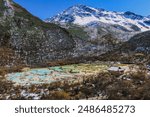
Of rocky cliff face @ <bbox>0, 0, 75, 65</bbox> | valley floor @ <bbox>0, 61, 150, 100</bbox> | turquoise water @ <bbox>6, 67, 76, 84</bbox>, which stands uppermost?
rocky cliff face @ <bbox>0, 0, 75, 65</bbox>

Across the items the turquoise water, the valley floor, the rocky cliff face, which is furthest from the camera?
the rocky cliff face

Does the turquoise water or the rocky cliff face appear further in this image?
the rocky cliff face

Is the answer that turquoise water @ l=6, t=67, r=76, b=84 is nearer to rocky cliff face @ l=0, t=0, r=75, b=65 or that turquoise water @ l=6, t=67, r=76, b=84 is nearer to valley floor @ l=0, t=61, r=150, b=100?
valley floor @ l=0, t=61, r=150, b=100

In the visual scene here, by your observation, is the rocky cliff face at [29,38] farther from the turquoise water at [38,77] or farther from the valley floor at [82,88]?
the valley floor at [82,88]

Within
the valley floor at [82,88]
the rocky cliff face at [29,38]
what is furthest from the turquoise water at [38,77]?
the rocky cliff face at [29,38]

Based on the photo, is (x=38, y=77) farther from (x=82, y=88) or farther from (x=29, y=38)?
(x=29, y=38)

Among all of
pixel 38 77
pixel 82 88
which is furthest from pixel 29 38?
pixel 82 88

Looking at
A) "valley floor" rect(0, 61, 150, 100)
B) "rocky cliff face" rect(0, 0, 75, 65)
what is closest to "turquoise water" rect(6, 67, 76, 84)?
"valley floor" rect(0, 61, 150, 100)

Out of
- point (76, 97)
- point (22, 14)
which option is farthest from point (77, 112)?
point (22, 14)

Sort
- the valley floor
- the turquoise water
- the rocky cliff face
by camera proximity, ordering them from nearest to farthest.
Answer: the valley floor → the turquoise water → the rocky cliff face

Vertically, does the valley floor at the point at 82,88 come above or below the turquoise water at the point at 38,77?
below

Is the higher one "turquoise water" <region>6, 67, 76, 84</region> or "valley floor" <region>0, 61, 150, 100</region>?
"turquoise water" <region>6, 67, 76, 84</region>
